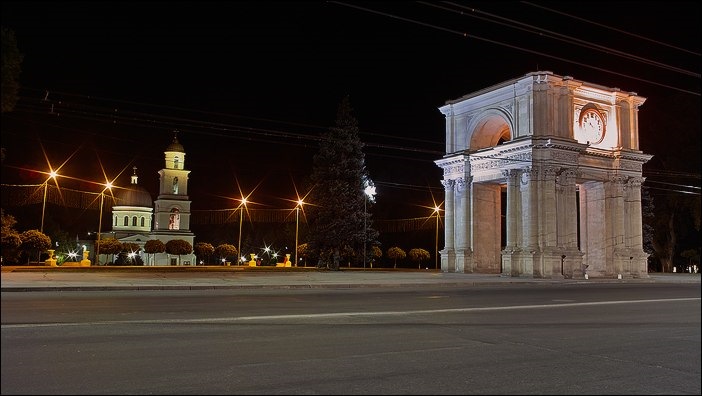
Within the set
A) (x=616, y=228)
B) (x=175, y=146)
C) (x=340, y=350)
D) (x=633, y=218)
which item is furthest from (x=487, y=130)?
(x=175, y=146)

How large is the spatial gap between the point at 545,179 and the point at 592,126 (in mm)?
6398

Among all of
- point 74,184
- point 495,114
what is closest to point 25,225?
point 74,184

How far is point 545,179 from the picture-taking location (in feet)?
123

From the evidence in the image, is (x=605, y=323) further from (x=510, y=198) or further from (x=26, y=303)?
(x=510, y=198)

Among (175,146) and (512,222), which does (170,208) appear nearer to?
(175,146)

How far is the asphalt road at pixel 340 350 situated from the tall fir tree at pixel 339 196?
104ft

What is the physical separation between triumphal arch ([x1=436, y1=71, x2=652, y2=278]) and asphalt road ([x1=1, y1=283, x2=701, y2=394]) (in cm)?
2322

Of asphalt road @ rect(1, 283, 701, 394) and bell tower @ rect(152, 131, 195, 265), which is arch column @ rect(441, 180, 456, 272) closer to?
asphalt road @ rect(1, 283, 701, 394)

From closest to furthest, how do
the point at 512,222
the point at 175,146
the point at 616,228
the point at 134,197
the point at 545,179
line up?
the point at 545,179
the point at 512,222
the point at 616,228
the point at 175,146
the point at 134,197

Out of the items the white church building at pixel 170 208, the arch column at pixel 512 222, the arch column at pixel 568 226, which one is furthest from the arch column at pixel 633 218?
the white church building at pixel 170 208

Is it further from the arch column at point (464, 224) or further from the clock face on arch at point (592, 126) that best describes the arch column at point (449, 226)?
the clock face on arch at point (592, 126)

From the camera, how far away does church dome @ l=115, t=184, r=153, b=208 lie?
90375 millimetres

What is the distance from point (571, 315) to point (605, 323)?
1.44 meters

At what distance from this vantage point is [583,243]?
140 feet
